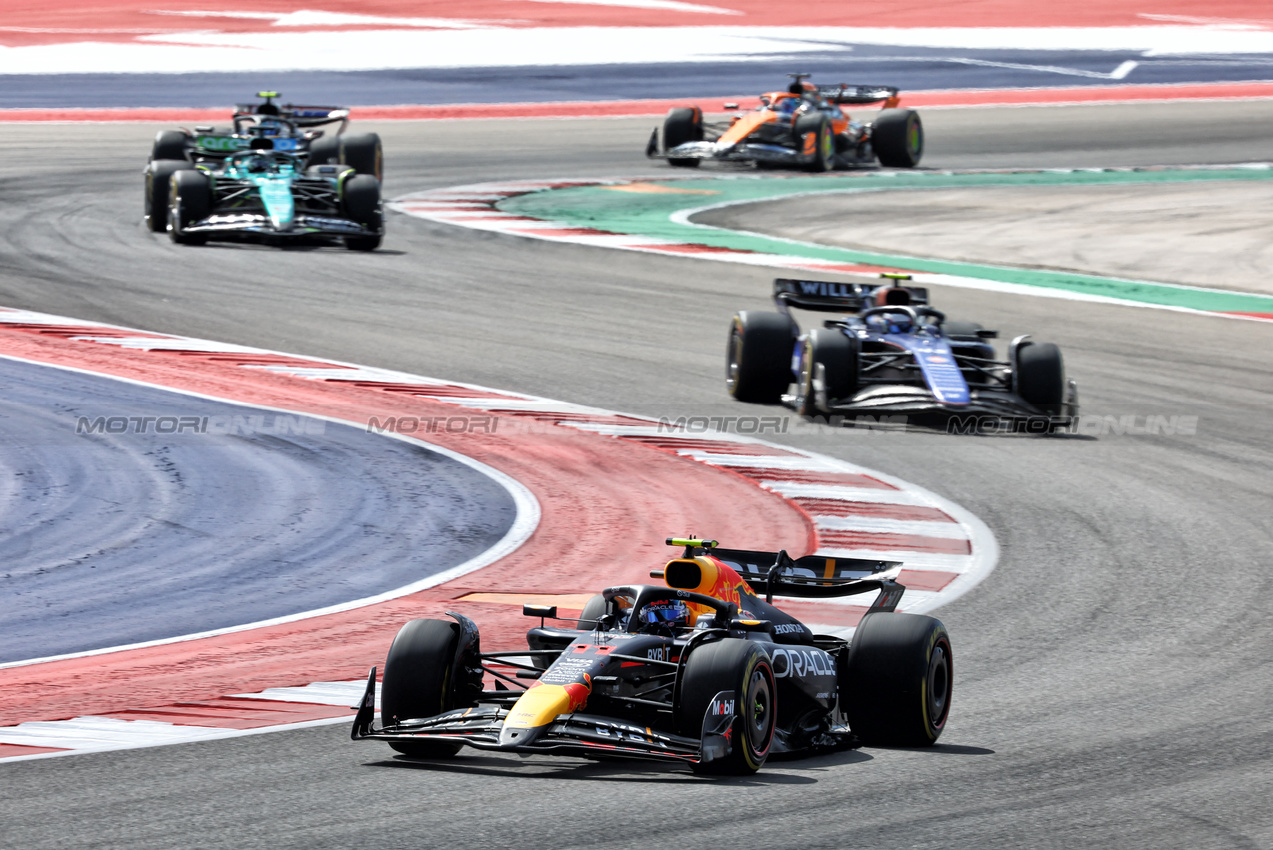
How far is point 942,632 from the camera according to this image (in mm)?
8352

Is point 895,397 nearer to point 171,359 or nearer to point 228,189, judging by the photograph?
point 171,359

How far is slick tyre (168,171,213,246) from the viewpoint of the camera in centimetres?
2323

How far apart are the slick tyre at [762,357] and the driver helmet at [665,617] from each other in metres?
8.59

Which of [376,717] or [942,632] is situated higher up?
[942,632]

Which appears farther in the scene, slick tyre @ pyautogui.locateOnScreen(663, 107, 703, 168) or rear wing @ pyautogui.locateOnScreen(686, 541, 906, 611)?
slick tyre @ pyautogui.locateOnScreen(663, 107, 703, 168)

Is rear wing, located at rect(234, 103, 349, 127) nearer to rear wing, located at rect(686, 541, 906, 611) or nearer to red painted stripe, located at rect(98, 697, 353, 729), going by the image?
red painted stripe, located at rect(98, 697, 353, 729)

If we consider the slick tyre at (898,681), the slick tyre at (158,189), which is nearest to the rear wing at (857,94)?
the slick tyre at (158,189)

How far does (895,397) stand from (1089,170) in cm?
1953

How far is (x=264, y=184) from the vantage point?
23703mm

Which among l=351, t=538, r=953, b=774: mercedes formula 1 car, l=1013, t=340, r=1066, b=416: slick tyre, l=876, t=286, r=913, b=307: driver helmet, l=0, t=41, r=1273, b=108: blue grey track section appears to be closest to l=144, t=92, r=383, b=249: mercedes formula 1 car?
l=876, t=286, r=913, b=307: driver helmet

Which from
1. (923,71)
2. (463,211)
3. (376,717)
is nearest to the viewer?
(376,717)

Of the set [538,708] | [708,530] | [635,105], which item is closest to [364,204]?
[708,530]

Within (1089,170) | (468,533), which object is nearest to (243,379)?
(468,533)

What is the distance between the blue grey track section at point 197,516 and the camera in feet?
35.7
